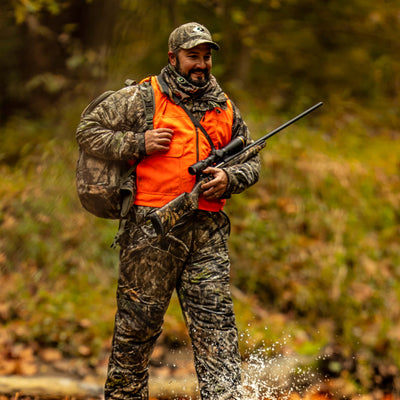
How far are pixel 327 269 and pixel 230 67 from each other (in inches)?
197

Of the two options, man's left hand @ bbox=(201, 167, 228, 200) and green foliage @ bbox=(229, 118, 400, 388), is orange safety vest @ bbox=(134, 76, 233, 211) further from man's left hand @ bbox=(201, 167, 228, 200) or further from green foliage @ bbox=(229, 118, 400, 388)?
green foliage @ bbox=(229, 118, 400, 388)

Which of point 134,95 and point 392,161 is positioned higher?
point 392,161

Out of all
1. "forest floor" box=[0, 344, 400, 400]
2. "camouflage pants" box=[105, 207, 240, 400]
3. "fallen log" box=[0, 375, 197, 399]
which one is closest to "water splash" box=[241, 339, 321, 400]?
"forest floor" box=[0, 344, 400, 400]

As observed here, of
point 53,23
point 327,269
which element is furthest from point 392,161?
point 53,23

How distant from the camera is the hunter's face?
374 cm

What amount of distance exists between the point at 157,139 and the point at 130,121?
0.31 m

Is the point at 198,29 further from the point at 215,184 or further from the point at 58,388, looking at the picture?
the point at 58,388

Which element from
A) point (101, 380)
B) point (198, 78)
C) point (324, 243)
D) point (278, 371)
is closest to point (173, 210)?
point (198, 78)

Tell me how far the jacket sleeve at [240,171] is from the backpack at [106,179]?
0.62 metres

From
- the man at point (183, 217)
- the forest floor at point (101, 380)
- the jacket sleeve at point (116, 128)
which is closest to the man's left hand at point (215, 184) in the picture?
the man at point (183, 217)

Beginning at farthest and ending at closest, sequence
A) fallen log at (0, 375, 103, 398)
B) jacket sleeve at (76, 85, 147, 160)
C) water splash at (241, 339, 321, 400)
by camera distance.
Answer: water splash at (241, 339, 321, 400)
fallen log at (0, 375, 103, 398)
jacket sleeve at (76, 85, 147, 160)

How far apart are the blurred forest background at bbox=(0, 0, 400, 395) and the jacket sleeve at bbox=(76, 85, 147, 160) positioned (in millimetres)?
3315

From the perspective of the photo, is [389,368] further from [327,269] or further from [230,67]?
[230,67]

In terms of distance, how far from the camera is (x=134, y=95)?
3795mm
